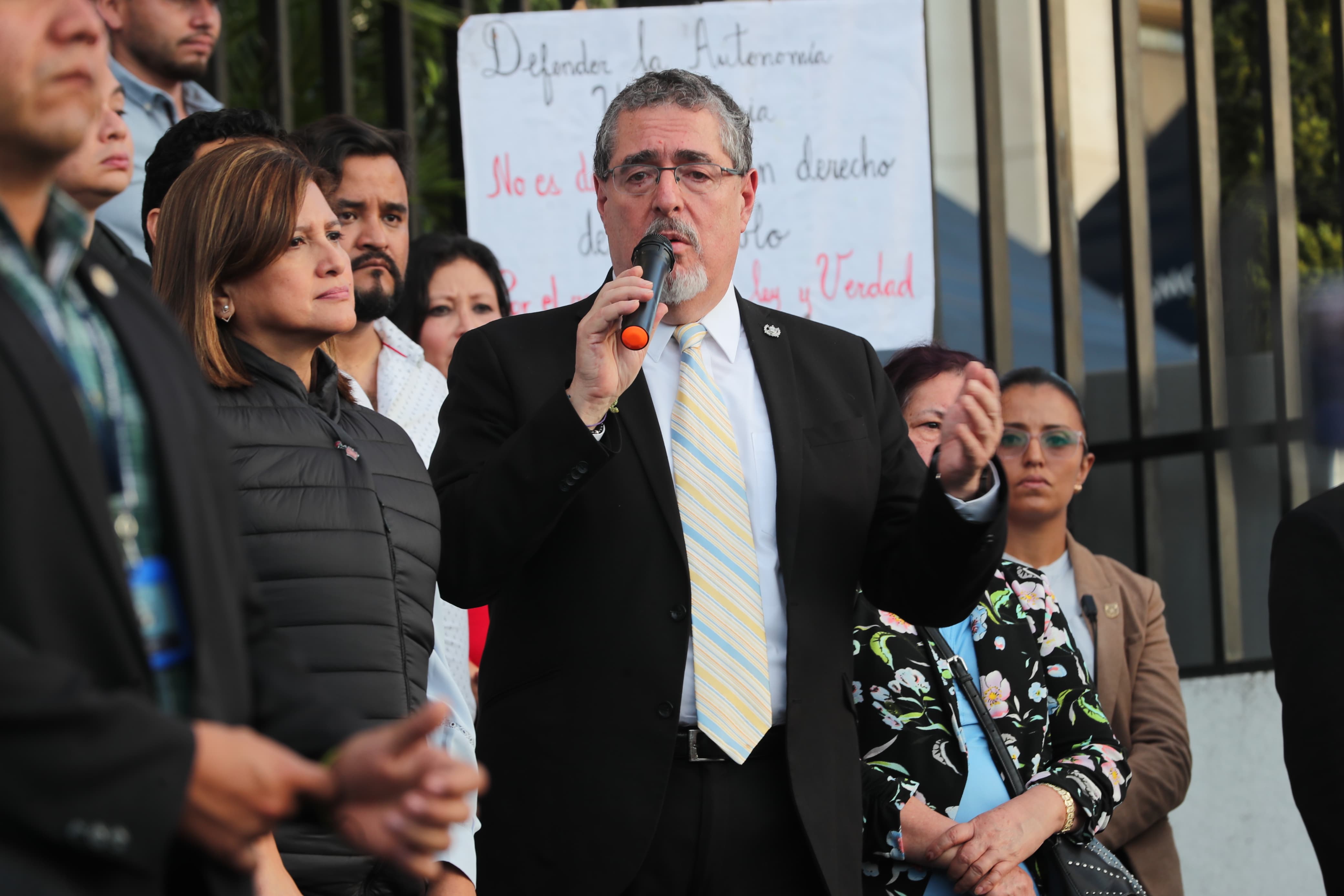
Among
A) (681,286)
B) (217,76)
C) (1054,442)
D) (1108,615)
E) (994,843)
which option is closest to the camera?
(681,286)

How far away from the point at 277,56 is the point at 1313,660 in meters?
3.33

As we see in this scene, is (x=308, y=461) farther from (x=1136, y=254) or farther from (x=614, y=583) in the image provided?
(x=1136, y=254)

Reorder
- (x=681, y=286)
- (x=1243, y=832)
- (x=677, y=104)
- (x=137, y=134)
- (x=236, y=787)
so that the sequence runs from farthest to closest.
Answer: (x=1243, y=832)
(x=137, y=134)
(x=677, y=104)
(x=681, y=286)
(x=236, y=787)

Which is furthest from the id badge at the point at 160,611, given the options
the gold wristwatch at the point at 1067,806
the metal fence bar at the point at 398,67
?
the metal fence bar at the point at 398,67

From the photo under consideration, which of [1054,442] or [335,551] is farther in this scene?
[1054,442]

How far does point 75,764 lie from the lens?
3.99ft

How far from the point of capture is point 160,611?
4.57 feet

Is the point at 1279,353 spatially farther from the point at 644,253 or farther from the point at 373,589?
the point at 373,589

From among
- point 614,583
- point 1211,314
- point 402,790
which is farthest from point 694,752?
point 1211,314

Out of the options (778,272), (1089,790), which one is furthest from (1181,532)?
(1089,790)

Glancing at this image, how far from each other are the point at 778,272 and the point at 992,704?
5.17 ft

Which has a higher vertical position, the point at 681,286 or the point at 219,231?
the point at 219,231

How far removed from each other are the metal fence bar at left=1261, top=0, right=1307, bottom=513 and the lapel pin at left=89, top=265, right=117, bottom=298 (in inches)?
174

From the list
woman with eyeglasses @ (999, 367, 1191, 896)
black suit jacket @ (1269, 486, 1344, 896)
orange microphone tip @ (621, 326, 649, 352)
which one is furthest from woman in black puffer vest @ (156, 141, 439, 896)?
woman with eyeglasses @ (999, 367, 1191, 896)
